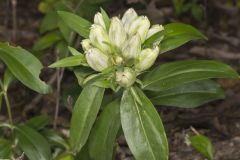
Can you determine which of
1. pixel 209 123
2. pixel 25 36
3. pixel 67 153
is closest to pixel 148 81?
pixel 67 153

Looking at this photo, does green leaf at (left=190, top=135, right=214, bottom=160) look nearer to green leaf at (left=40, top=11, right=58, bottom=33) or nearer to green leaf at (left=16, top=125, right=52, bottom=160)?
green leaf at (left=16, top=125, right=52, bottom=160)

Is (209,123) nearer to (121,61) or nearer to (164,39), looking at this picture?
(164,39)

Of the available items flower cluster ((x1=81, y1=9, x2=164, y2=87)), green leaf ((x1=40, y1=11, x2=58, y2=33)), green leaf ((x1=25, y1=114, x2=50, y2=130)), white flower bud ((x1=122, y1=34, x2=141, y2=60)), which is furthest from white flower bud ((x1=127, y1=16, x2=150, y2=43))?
green leaf ((x1=40, y1=11, x2=58, y2=33))

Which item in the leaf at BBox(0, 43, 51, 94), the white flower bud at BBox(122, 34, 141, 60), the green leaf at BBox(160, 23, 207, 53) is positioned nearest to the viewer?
the white flower bud at BBox(122, 34, 141, 60)

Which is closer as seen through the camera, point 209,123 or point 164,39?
point 164,39

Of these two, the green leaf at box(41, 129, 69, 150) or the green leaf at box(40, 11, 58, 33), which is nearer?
the green leaf at box(41, 129, 69, 150)

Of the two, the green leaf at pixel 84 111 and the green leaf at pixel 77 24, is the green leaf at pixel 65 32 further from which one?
the green leaf at pixel 84 111

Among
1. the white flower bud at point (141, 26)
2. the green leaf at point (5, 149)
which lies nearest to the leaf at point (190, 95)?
the white flower bud at point (141, 26)
